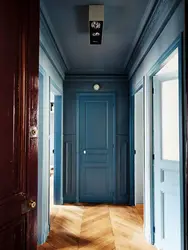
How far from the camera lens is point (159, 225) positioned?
252cm

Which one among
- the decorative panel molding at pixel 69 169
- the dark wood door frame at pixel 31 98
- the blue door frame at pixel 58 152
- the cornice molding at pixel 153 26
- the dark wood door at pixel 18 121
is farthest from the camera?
the decorative panel molding at pixel 69 169

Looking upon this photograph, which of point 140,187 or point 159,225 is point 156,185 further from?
point 140,187

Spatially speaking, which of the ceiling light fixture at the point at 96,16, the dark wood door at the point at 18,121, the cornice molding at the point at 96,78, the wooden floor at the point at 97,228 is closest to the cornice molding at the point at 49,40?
the ceiling light fixture at the point at 96,16

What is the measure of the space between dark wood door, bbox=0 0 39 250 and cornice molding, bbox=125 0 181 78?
46.2 inches

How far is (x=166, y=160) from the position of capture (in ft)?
7.77

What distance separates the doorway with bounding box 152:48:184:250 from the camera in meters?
2.21

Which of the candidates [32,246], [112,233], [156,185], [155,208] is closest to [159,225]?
[155,208]

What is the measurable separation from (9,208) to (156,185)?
192 cm

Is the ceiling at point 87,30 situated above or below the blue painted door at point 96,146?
above

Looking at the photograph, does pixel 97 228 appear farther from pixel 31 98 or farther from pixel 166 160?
pixel 31 98

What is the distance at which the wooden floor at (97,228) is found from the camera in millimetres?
2713

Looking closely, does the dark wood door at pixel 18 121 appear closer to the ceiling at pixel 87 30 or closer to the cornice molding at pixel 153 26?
the ceiling at pixel 87 30

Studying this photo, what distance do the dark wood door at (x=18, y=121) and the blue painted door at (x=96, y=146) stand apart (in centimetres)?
327

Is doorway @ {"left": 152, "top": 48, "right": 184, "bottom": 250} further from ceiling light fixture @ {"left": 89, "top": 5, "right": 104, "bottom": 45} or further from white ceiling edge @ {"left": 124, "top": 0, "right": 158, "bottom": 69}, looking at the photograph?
ceiling light fixture @ {"left": 89, "top": 5, "right": 104, "bottom": 45}
